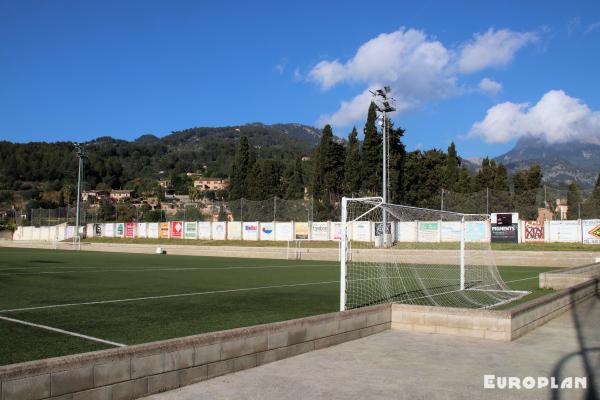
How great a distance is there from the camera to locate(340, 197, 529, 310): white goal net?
40.6 ft

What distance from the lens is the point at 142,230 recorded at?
58250 mm

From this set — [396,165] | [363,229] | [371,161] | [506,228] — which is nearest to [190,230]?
[363,229]

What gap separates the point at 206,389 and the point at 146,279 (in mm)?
13469

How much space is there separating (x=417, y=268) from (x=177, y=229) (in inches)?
1406

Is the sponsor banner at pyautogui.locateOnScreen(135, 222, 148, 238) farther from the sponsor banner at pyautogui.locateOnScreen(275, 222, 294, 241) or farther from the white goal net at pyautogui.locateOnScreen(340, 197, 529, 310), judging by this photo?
the white goal net at pyautogui.locateOnScreen(340, 197, 529, 310)

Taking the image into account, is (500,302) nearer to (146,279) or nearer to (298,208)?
(146,279)

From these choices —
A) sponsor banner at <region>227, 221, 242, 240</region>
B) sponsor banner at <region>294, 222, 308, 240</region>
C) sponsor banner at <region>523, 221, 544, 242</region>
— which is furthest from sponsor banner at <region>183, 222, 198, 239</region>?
sponsor banner at <region>523, 221, 544, 242</region>

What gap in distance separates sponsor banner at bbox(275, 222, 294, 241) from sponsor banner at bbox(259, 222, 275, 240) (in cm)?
39

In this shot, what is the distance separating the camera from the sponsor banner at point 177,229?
5418cm

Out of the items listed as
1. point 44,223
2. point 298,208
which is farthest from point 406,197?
point 44,223

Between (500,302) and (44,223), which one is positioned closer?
(500,302)

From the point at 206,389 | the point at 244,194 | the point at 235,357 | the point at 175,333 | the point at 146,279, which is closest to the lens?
the point at 206,389

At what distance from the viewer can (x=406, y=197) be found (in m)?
67.8

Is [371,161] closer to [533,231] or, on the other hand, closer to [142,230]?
[142,230]
